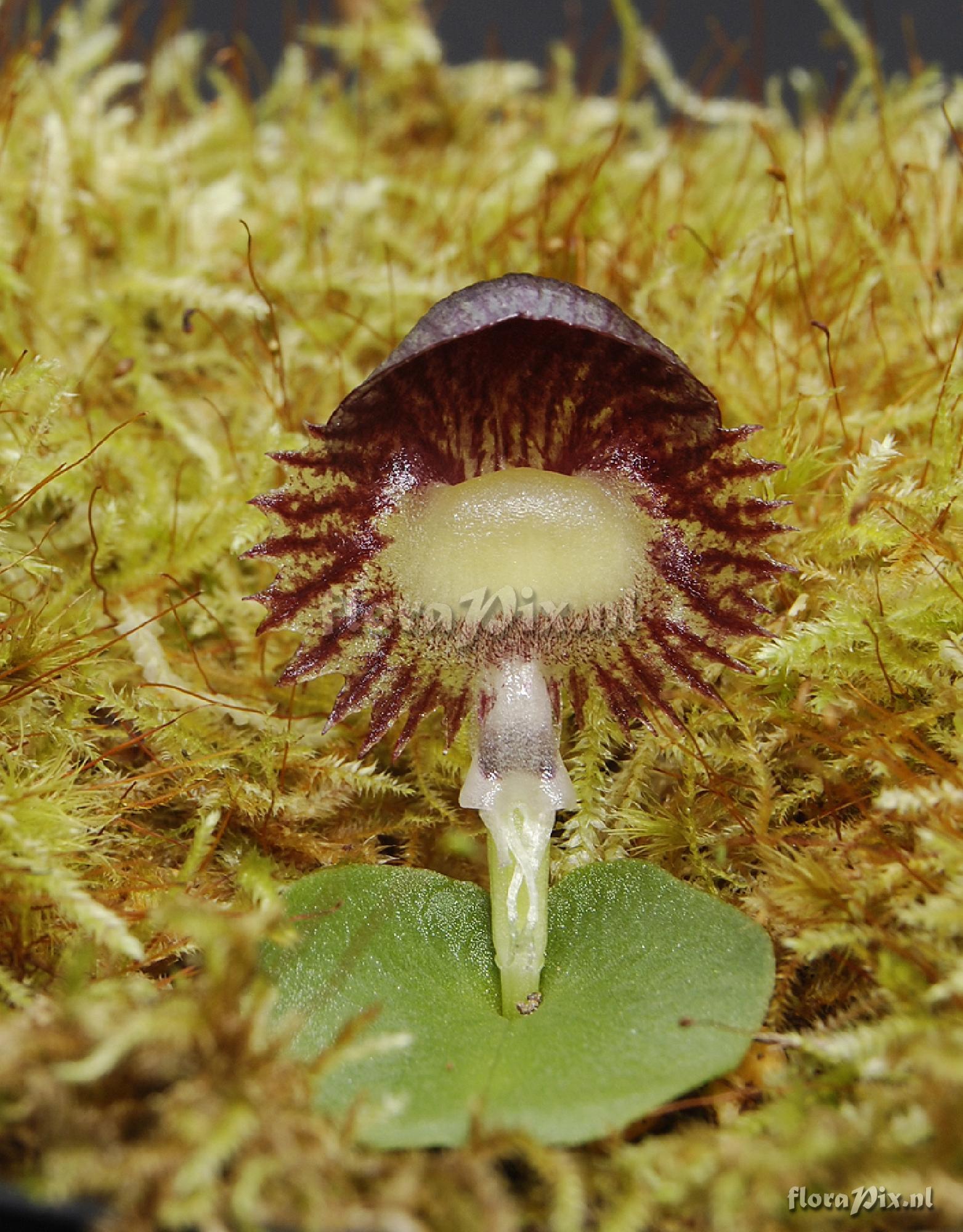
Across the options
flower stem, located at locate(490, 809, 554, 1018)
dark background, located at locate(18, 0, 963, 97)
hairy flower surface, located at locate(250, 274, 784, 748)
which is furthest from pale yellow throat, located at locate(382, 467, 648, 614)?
dark background, located at locate(18, 0, 963, 97)

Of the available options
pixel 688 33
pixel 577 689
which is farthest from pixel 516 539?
pixel 688 33

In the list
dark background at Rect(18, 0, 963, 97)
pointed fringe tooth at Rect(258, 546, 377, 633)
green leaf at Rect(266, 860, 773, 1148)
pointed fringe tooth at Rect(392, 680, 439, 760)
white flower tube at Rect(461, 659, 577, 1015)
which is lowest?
green leaf at Rect(266, 860, 773, 1148)

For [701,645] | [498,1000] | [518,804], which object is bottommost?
[498,1000]

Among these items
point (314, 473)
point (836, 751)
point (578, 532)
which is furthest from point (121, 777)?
point (836, 751)

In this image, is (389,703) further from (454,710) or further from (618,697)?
(618,697)

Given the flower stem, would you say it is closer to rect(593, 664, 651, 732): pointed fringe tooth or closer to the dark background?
rect(593, 664, 651, 732): pointed fringe tooth

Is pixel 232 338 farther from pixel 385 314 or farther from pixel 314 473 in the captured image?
pixel 314 473

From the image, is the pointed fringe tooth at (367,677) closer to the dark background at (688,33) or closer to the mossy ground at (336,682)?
the mossy ground at (336,682)
